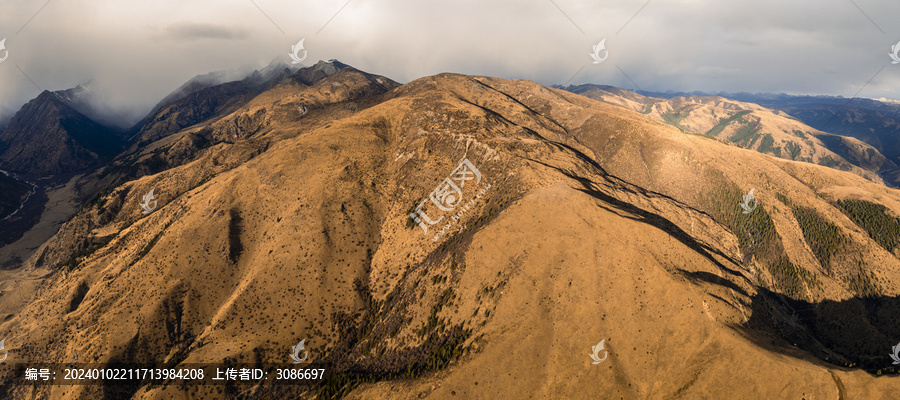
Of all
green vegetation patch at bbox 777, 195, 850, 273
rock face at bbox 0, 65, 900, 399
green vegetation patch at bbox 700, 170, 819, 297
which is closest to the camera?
rock face at bbox 0, 65, 900, 399

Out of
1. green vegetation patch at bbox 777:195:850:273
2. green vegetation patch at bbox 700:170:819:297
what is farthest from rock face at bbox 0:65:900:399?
green vegetation patch at bbox 700:170:819:297

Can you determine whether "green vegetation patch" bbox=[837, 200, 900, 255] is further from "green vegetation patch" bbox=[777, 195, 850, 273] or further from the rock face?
Answer: "green vegetation patch" bbox=[777, 195, 850, 273]

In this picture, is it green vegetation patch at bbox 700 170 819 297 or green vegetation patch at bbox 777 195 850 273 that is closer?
green vegetation patch at bbox 700 170 819 297

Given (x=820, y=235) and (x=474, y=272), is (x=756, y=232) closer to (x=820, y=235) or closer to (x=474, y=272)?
(x=820, y=235)

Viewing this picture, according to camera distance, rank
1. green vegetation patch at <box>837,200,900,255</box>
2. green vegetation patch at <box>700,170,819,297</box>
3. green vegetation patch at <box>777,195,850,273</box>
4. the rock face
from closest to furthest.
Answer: the rock face < green vegetation patch at <box>700,170,819,297</box> < green vegetation patch at <box>777,195,850,273</box> < green vegetation patch at <box>837,200,900,255</box>

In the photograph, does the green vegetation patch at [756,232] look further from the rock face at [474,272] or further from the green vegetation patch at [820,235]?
the green vegetation patch at [820,235]

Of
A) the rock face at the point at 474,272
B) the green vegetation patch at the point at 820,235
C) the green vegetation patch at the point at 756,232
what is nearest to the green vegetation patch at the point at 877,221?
the rock face at the point at 474,272

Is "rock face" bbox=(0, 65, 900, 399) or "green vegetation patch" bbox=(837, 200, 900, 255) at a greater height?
"rock face" bbox=(0, 65, 900, 399)
